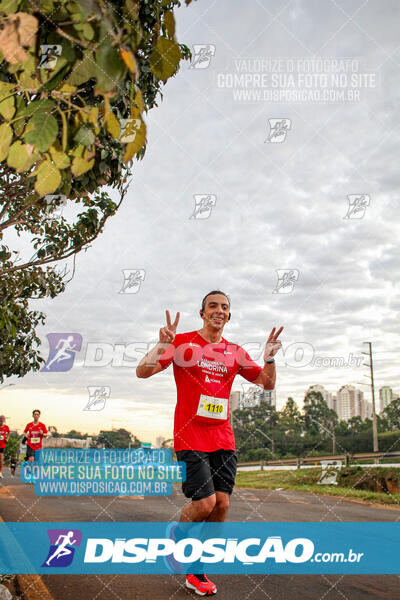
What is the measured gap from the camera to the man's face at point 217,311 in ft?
14.1

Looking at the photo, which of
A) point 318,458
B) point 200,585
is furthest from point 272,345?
point 318,458

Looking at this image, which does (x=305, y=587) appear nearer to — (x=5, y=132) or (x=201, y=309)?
(x=201, y=309)

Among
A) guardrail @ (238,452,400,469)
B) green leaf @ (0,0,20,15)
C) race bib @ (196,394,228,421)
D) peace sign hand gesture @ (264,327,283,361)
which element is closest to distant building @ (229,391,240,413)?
race bib @ (196,394,228,421)

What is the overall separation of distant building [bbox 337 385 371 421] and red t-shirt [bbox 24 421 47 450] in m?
21.9

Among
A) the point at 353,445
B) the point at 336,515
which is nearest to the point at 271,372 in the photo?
the point at 336,515

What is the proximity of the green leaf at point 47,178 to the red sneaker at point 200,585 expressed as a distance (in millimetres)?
3303

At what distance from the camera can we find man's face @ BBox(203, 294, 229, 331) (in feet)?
14.1

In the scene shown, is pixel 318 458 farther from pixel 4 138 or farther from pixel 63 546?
pixel 4 138

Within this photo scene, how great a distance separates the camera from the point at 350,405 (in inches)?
1304

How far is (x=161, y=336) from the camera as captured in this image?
3.79 metres

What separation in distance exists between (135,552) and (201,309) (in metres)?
2.36

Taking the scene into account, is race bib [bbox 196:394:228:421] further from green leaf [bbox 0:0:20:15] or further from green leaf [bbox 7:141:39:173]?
green leaf [bbox 0:0:20:15]

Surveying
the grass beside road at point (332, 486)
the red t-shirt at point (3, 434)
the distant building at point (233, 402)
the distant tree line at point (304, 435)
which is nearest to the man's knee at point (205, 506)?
the distant building at point (233, 402)

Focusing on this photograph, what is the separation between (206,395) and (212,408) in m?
0.11
